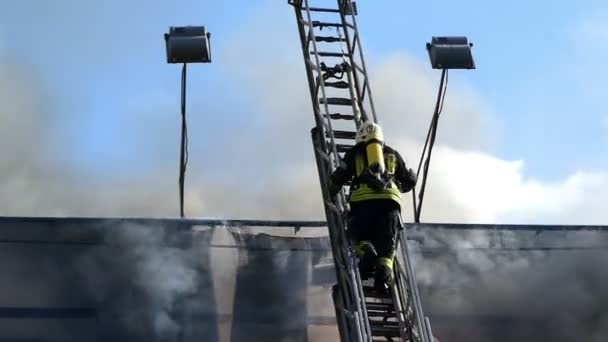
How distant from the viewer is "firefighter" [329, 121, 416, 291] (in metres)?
6.81

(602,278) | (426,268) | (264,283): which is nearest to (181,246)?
(264,283)

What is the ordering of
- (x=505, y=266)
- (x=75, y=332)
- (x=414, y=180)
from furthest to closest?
(x=505, y=266) → (x=75, y=332) → (x=414, y=180)

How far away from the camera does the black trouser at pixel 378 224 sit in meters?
6.82

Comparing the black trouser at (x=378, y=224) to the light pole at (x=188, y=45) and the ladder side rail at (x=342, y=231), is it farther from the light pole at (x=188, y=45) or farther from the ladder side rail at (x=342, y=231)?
the light pole at (x=188, y=45)

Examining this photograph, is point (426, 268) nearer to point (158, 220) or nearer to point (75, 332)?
point (158, 220)

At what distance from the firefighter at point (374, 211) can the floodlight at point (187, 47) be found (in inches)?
137

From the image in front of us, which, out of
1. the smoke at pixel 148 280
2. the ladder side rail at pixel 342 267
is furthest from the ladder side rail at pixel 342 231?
the smoke at pixel 148 280

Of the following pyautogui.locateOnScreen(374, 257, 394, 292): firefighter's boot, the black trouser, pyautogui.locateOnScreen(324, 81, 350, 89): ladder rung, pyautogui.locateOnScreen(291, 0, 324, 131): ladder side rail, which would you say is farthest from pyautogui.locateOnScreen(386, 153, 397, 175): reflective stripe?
pyautogui.locateOnScreen(324, 81, 350, 89): ladder rung

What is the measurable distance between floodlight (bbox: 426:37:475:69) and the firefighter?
382 cm

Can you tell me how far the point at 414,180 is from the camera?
729cm

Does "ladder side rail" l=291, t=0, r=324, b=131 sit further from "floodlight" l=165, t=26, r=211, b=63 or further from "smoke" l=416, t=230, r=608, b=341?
"smoke" l=416, t=230, r=608, b=341

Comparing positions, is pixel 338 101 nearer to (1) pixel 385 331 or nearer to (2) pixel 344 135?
(2) pixel 344 135

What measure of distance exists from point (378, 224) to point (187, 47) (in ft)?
13.5

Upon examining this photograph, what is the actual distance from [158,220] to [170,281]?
2.25ft
